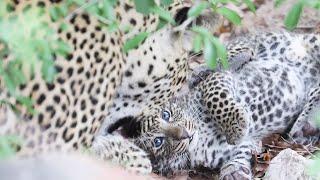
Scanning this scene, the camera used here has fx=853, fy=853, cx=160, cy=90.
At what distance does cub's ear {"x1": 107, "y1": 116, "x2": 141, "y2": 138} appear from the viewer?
532 cm

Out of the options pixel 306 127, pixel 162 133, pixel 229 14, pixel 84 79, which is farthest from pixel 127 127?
pixel 229 14

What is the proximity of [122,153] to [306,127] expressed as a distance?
1764 millimetres

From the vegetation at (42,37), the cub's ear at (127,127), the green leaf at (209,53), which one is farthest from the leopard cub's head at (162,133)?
the green leaf at (209,53)

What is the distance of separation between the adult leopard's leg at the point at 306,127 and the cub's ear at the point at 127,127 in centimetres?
147

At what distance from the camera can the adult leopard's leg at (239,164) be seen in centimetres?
586

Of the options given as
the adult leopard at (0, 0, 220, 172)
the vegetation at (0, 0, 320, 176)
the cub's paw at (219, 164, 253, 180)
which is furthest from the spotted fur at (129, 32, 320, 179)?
the vegetation at (0, 0, 320, 176)

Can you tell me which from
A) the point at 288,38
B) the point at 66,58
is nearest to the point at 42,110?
the point at 66,58

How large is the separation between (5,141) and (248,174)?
3.55m

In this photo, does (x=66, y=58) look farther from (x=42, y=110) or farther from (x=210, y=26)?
(x=210, y=26)

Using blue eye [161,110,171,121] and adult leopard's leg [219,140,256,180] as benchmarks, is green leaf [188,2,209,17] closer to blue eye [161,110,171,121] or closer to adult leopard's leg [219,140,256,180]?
blue eye [161,110,171,121]

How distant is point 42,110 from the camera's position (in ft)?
14.8

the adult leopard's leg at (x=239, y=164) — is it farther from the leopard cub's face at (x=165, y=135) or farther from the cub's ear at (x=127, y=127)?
the cub's ear at (x=127, y=127)

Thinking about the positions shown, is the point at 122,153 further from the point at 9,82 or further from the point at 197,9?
the point at 9,82

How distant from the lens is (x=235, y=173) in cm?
584
